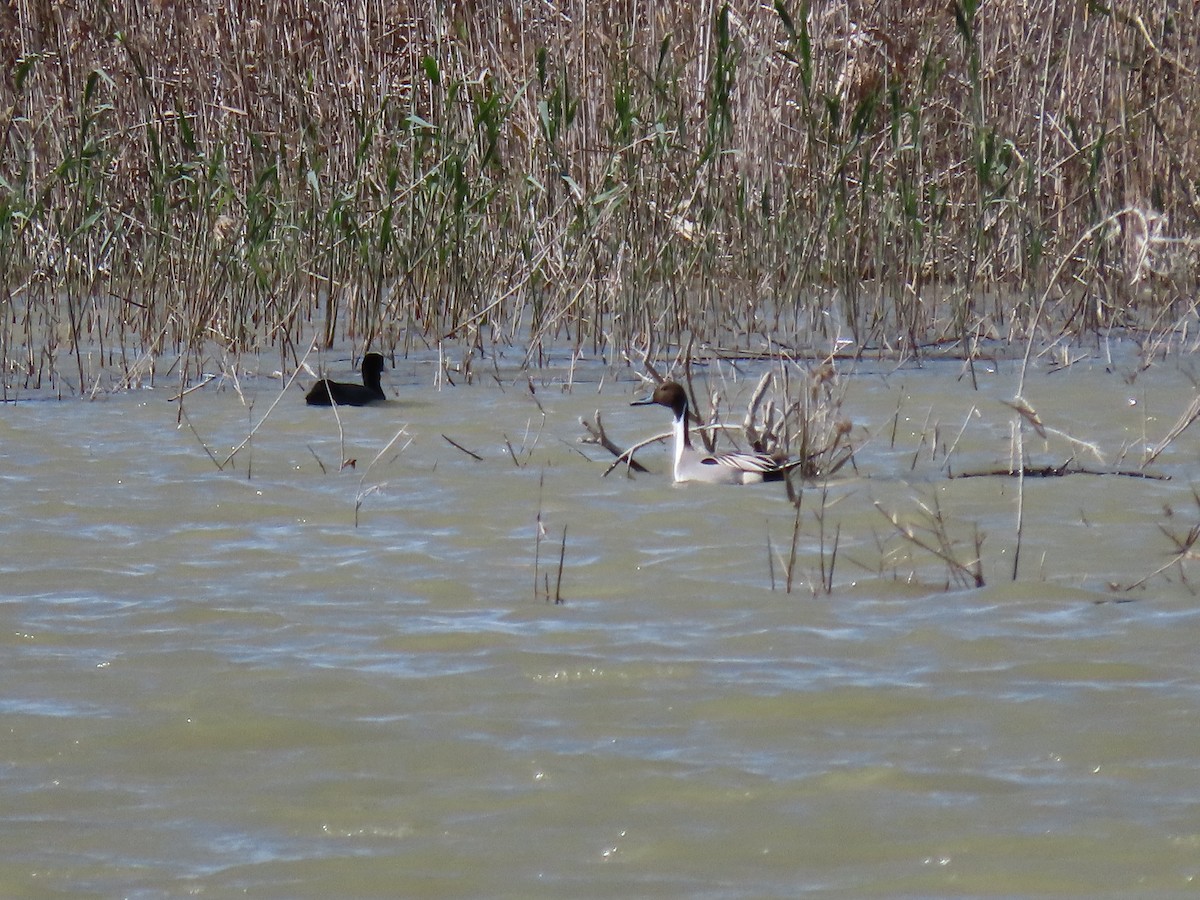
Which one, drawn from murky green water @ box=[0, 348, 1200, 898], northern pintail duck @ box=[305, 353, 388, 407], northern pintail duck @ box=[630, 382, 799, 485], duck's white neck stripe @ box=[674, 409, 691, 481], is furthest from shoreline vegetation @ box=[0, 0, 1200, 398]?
murky green water @ box=[0, 348, 1200, 898]

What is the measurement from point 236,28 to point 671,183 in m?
2.42

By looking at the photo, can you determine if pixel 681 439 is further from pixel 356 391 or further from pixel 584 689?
pixel 584 689

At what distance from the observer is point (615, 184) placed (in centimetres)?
826

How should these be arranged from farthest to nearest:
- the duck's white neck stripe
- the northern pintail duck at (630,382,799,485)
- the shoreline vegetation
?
the shoreline vegetation, the duck's white neck stripe, the northern pintail duck at (630,382,799,485)

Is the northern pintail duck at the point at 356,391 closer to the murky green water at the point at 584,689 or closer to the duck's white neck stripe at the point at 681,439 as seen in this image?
the murky green water at the point at 584,689

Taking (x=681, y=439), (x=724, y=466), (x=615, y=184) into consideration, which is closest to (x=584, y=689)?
(x=724, y=466)

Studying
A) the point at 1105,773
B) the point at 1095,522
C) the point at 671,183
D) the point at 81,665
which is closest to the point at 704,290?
the point at 671,183

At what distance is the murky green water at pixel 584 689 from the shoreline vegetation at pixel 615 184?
2287mm

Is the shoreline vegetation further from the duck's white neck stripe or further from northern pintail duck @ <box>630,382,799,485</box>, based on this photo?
northern pintail duck @ <box>630,382,799,485</box>

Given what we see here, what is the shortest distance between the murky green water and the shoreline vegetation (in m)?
2.29

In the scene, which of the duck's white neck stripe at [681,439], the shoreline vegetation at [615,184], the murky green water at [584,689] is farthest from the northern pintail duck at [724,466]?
the shoreline vegetation at [615,184]

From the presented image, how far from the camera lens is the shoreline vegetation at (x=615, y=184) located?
771 centimetres

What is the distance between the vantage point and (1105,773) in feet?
9.16

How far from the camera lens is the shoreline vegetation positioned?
771cm
